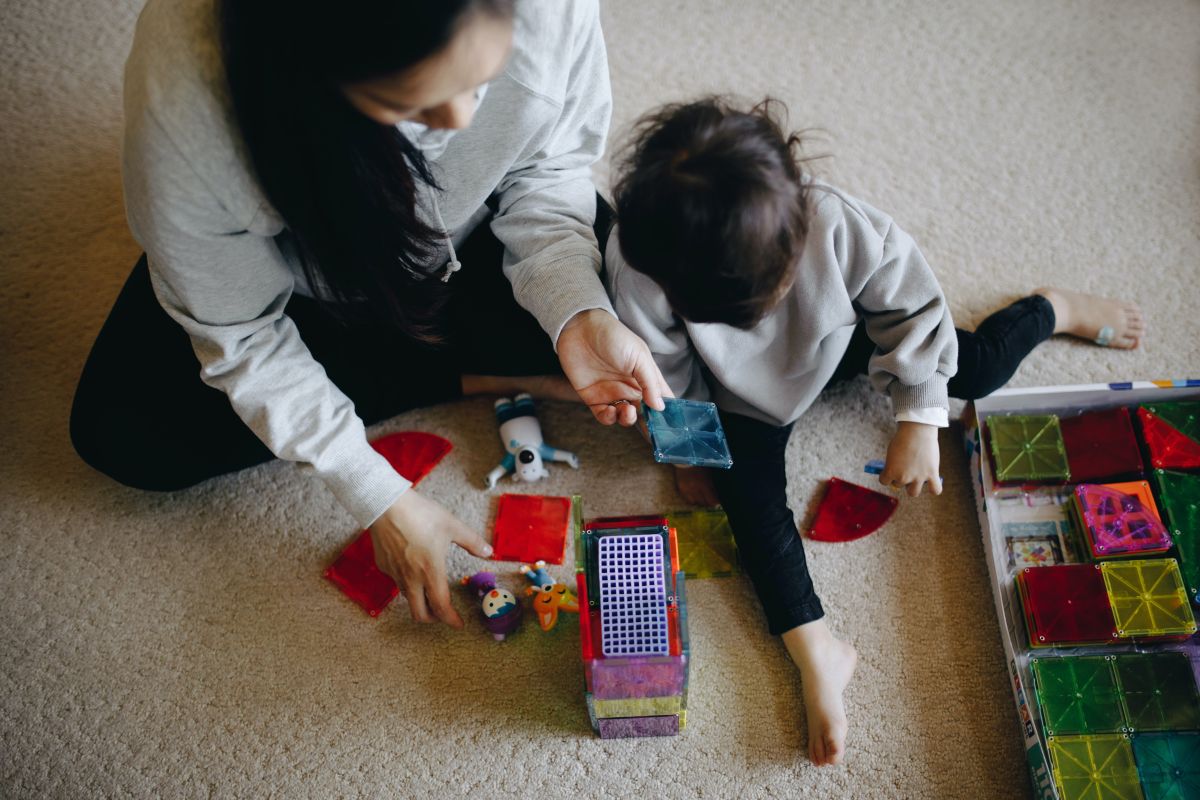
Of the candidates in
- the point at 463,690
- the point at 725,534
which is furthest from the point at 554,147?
the point at 463,690

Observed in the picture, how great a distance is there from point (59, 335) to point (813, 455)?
1025 mm

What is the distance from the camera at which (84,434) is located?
0.97 meters

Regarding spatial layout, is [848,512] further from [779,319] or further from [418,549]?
[418,549]

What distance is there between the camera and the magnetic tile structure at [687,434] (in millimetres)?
834

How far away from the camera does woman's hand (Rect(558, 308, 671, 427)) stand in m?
0.85

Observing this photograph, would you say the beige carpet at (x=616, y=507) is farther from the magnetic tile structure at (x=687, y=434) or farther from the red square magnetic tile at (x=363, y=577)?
the magnetic tile structure at (x=687, y=434)

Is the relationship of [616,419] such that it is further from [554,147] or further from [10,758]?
[10,758]

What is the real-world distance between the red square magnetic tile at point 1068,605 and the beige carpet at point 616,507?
3.0 inches

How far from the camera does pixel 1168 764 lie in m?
0.85

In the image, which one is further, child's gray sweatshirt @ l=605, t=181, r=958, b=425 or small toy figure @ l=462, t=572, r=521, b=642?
small toy figure @ l=462, t=572, r=521, b=642

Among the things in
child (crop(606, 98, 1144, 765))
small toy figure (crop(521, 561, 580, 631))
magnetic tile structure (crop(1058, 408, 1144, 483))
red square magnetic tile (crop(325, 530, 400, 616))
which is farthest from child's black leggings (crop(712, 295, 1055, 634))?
red square magnetic tile (crop(325, 530, 400, 616))

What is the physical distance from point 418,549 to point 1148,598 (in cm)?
77

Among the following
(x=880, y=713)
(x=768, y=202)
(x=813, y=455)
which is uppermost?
(x=768, y=202)

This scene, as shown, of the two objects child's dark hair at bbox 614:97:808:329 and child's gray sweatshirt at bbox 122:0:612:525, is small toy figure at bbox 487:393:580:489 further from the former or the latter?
child's dark hair at bbox 614:97:808:329
